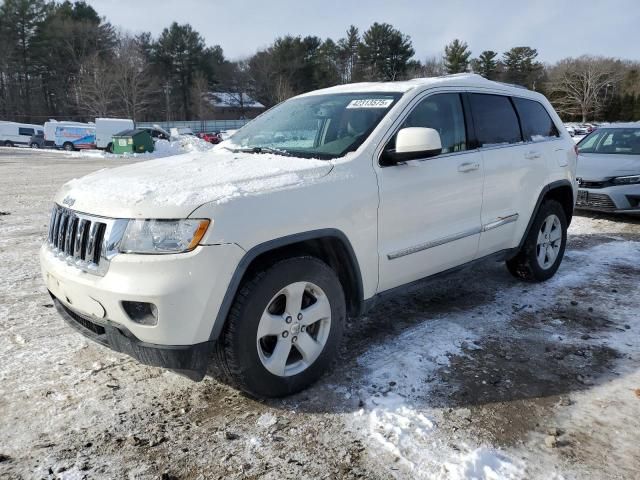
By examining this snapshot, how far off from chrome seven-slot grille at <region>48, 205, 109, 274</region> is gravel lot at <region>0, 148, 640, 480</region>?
85 cm

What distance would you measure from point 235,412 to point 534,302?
9.84ft

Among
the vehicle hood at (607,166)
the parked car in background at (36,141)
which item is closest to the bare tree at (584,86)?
the parked car in background at (36,141)

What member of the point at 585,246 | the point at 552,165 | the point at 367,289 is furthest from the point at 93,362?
the point at 585,246

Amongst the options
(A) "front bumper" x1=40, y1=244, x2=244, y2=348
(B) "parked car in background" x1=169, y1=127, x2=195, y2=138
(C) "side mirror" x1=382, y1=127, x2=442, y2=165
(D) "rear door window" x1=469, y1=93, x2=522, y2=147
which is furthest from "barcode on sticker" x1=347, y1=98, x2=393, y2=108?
(B) "parked car in background" x1=169, y1=127, x2=195, y2=138

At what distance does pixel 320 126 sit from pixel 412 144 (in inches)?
31.5

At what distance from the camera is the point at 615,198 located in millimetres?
7660

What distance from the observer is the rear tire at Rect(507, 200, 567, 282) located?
4781 mm

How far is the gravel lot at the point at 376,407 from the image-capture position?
236cm

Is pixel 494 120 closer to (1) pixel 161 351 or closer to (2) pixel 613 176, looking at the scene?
(1) pixel 161 351

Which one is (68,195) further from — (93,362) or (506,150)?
(506,150)

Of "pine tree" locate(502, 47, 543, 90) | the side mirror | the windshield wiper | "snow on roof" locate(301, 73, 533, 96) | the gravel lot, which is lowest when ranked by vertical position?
the gravel lot

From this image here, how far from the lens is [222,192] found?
2559mm

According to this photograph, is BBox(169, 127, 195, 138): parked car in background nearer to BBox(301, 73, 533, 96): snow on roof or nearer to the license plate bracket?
the license plate bracket

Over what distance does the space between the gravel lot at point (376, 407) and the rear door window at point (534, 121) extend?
5.41 feet
